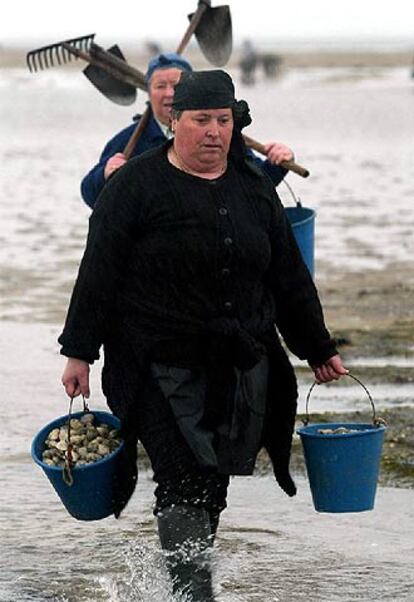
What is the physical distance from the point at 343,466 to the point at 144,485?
1.85 metres

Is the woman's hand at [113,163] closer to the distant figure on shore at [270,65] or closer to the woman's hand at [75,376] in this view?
the woman's hand at [75,376]

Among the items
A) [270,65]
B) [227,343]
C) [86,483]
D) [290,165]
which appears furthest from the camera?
[270,65]

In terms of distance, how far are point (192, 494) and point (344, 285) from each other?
24.5ft

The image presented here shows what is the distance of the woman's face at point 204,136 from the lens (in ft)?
16.4

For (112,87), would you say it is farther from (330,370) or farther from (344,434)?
(344,434)

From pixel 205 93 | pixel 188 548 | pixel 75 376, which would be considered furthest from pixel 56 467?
pixel 205 93

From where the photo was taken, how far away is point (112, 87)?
25.1 ft

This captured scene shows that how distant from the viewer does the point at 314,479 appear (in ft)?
17.5

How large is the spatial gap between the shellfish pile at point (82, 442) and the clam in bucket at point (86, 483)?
0.09ft

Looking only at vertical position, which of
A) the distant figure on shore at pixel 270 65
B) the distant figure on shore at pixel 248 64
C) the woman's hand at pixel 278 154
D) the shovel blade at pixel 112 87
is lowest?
the distant figure on shore at pixel 270 65

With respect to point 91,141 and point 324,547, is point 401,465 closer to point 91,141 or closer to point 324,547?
point 324,547

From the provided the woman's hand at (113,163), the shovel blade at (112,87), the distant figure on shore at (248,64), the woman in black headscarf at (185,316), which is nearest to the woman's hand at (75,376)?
the woman in black headscarf at (185,316)

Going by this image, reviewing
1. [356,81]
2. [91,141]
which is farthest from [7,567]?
[356,81]

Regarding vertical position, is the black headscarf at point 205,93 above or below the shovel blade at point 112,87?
above
